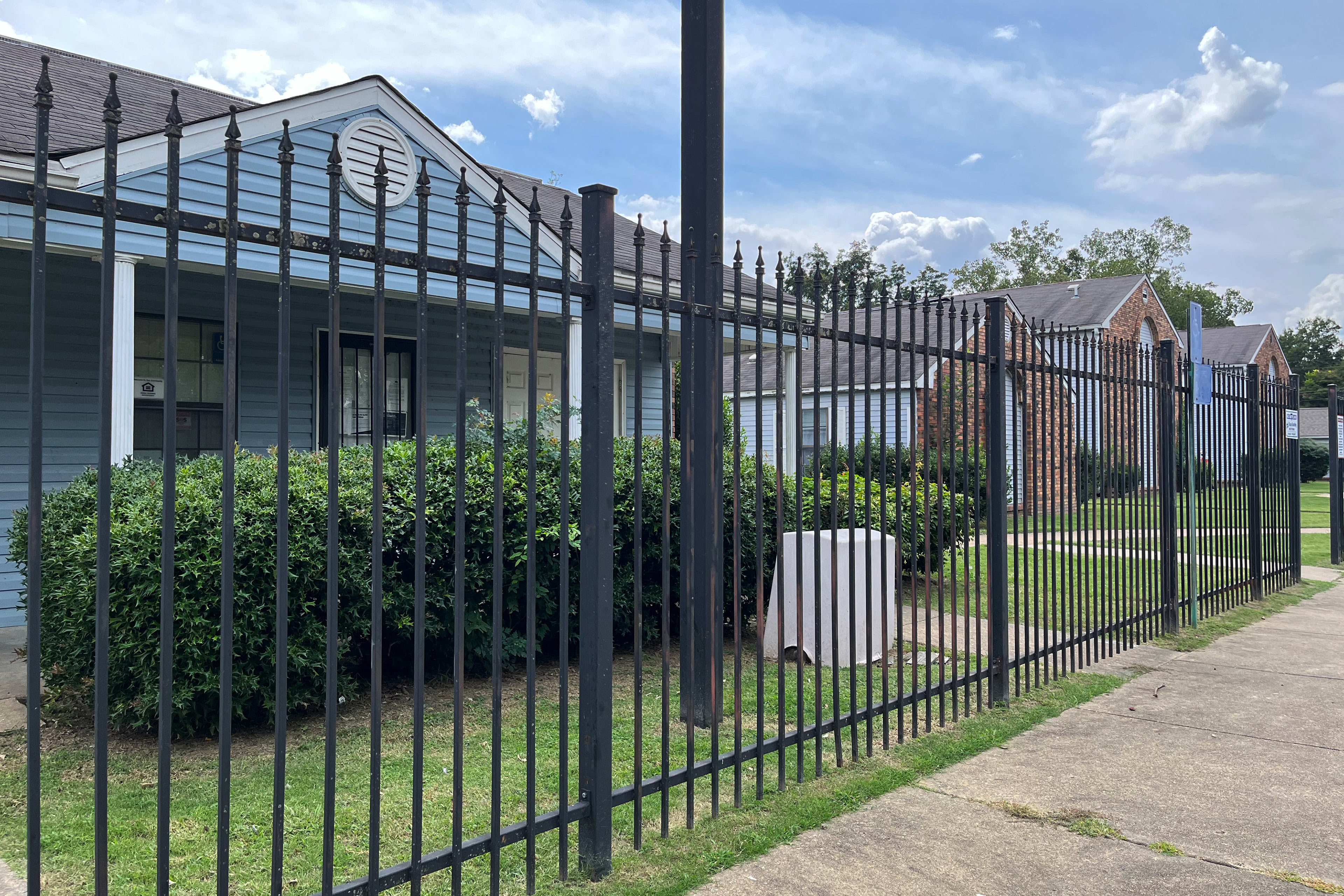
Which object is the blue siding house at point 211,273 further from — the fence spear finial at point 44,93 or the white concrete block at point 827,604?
the fence spear finial at point 44,93

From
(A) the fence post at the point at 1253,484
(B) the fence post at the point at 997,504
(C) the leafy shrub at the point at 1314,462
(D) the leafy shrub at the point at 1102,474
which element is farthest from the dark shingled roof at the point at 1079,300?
(B) the fence post at the point at 997,504

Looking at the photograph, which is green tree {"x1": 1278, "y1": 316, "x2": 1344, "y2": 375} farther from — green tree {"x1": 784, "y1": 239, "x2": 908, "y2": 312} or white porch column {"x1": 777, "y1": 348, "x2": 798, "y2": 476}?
white porch column {"x1": 777, "y1": 348, "x2": 798, "y2": 476}

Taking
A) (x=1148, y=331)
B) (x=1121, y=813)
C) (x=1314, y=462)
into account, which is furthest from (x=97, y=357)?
(x=1314, y=462)

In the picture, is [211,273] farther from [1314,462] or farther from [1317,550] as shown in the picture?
[1314,462]

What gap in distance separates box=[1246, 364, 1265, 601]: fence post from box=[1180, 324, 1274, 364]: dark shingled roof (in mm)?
40675

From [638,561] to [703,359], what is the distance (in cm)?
170

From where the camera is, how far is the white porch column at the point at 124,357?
715cm

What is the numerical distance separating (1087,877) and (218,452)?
832 cm

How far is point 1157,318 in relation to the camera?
34219mm

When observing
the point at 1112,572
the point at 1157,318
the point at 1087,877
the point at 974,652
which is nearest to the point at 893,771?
the point at 1087,877

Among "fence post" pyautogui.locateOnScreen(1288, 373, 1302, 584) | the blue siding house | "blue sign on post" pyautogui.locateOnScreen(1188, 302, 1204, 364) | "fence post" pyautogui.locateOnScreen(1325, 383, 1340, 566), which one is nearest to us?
the blue siding house

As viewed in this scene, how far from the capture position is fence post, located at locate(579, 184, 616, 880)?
324 centimetres

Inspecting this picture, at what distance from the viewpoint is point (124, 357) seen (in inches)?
285

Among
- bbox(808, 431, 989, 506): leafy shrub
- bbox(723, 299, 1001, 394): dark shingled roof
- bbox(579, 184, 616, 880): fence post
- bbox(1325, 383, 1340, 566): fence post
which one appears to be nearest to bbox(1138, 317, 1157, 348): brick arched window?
bbox(723, 299, 1001, 394): dark shingled roof
